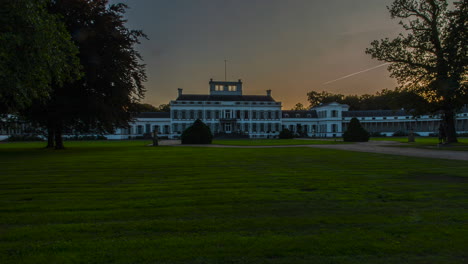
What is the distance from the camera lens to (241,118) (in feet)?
215

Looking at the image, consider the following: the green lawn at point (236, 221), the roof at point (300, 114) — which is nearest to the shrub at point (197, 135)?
the green lawn at point (236, 221)

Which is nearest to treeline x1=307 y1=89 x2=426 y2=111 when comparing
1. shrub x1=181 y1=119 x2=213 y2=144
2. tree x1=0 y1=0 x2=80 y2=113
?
shrub x1=181 y1=119 x2=213 y2=144

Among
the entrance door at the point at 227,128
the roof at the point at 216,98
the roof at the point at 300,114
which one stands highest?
the roof at the point at 216,98

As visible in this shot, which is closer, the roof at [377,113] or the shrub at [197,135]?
the shrub at [197,135]

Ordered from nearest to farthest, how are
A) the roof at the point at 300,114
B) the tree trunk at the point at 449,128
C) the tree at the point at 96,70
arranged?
the tree at the point at 96,70 → the tree trunk at the point at 449,128 → the roof at the point at 300,114

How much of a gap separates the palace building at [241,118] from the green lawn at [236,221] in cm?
5564

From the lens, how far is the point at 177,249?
296 centimetres

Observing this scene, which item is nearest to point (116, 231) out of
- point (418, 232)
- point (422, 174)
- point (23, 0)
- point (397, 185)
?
point (418, 232)

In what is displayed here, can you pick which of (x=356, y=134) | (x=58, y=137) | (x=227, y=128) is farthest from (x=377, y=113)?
(x=58, y=137)

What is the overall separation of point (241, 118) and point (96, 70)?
4751 centimetres

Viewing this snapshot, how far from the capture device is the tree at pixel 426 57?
21672 millimetres

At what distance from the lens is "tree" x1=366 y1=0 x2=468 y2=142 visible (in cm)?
2167

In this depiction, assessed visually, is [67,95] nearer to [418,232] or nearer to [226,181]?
[226,181]

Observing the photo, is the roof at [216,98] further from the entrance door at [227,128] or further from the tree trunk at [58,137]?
the tree trunk at [58,137]
